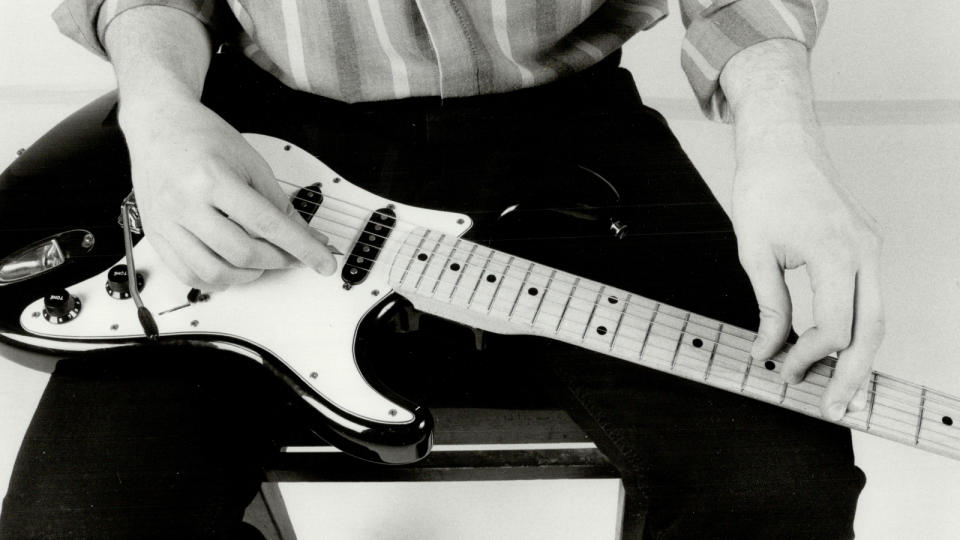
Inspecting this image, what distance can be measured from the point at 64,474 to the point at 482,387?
0.42 m

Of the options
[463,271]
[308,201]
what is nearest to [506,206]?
[463,271]

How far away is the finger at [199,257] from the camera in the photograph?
2.14ft

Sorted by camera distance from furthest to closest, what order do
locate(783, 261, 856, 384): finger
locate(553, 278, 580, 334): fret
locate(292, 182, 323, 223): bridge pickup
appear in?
locate(292, 182, 323, 223): bridge pickup, locate(553, 278, 580, 334): fret, locate(783, 261, 856, 384): finger

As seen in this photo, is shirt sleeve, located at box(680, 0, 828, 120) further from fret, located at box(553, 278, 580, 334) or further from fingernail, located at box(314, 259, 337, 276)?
fingernail, located at box(314, 259, 337, 276)

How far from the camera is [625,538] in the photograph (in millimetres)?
838

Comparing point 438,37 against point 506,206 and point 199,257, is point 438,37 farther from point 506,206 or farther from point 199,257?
point 199,257

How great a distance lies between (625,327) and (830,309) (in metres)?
0.18

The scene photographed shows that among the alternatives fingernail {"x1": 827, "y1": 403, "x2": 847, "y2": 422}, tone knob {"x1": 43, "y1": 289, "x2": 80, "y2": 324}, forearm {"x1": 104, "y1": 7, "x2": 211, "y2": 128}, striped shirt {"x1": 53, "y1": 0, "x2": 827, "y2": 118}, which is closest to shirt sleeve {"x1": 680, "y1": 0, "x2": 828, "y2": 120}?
striped shirt {"x1": 53, "y1": 0, "x2": 827, "y2": 118}

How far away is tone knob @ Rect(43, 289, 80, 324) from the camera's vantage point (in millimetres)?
699

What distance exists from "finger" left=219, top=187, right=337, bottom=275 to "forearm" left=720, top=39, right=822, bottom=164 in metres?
0.43

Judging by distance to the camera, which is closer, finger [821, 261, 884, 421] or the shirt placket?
finger [821, 261, 884, 421]

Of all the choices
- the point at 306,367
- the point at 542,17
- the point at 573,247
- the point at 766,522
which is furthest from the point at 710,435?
the point at 542,17

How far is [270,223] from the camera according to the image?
64 cm

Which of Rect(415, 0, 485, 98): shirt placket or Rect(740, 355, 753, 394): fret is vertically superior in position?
Rect(415, 0, 485, 98): shirt placket
